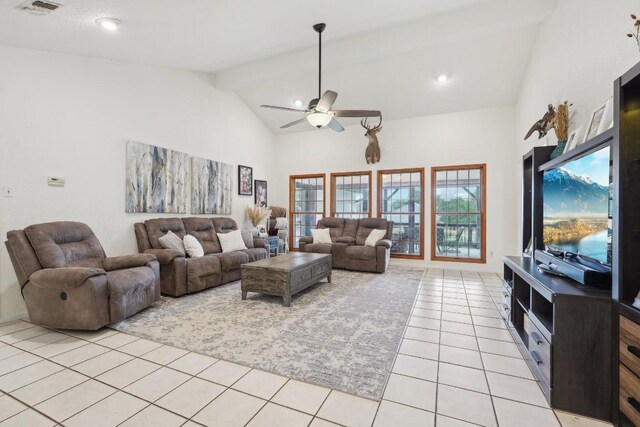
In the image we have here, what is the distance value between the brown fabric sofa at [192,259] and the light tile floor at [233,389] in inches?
44.5

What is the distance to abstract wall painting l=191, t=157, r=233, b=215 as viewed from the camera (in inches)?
200

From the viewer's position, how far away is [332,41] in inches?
171

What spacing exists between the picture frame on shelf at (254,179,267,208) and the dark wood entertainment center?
5609mm

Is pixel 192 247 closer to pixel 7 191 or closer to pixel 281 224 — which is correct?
pixel 7 191

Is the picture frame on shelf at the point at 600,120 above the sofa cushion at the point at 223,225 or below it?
above

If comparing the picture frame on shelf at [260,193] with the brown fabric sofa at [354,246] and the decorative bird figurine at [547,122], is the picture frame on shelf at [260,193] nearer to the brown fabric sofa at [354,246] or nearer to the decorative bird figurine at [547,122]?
the brown fabric sofa at [354,246]

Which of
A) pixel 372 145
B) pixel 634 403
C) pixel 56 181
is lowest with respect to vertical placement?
pixel 634 403

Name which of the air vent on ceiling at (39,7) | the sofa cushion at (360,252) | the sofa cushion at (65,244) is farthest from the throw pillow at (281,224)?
the air vent on ceiling at (39,7)

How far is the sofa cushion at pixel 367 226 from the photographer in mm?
5922

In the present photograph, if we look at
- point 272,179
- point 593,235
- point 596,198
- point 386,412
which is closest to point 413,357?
point 386,412

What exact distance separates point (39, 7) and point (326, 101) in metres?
2.74

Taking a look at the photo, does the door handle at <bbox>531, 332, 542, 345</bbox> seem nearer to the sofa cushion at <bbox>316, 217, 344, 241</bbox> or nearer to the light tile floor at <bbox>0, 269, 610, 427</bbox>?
the light tile floor at <bbox>0, 269, 610, 427</bbox>

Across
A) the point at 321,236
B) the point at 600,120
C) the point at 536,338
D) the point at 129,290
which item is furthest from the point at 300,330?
the point at 321,236

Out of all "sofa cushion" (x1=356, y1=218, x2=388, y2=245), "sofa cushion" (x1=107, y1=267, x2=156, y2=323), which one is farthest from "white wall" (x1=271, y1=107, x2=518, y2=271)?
"sofa cushion" (x1=107, y1=267, x2=156, y2=323)
